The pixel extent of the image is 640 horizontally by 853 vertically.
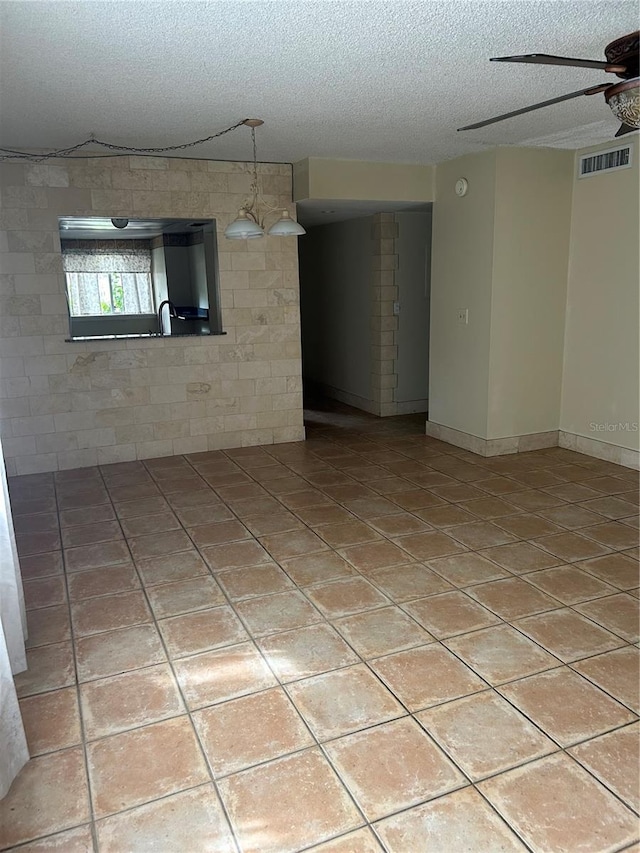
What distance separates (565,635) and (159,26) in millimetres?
3054

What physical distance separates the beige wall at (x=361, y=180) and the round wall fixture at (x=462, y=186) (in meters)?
0.42

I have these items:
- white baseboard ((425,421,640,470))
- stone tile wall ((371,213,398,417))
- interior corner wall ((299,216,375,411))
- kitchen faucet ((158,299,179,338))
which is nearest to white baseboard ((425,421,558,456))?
white baseboard ((425,421,640,470))

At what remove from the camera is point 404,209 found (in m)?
6.39

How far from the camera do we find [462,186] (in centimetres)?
536

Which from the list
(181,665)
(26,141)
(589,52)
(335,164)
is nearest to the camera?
(181,665)

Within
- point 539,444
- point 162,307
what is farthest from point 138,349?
point 539,444

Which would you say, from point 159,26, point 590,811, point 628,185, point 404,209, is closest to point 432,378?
point 404,209

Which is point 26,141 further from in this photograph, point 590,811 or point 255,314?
point 590,811

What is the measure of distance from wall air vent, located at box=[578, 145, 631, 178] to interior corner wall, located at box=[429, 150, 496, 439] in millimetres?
776

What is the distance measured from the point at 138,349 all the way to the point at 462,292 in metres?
2.85

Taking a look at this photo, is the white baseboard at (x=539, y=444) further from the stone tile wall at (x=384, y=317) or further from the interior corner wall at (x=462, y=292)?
the stone tile wall at (x=384, y=317)

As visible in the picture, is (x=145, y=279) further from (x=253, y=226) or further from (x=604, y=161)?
(x=604, y=161)

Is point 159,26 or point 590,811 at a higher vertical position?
point 159,26

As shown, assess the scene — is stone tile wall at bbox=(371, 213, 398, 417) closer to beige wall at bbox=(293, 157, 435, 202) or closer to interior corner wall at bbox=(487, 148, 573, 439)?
beige wall at bbox=(293, 157, 435, 202)
